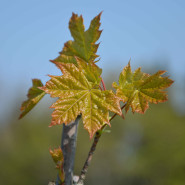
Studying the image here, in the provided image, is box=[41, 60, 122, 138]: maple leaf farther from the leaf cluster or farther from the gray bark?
the gray bark

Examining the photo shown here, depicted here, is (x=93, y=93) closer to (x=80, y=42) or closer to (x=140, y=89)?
(x=140, y=89)

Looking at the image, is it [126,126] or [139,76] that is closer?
[139,76]

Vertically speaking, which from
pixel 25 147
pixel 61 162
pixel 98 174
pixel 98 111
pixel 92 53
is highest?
pixel 92 53

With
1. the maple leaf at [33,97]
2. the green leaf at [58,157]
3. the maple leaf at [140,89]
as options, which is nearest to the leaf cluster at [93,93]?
the maple leaf at [140,89]

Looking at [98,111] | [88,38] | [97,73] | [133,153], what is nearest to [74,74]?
[97,73]

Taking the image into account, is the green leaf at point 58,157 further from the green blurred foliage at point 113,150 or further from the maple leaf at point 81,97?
the green blurred foliage at point 113,150

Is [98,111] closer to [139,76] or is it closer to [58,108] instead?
[58,108]
